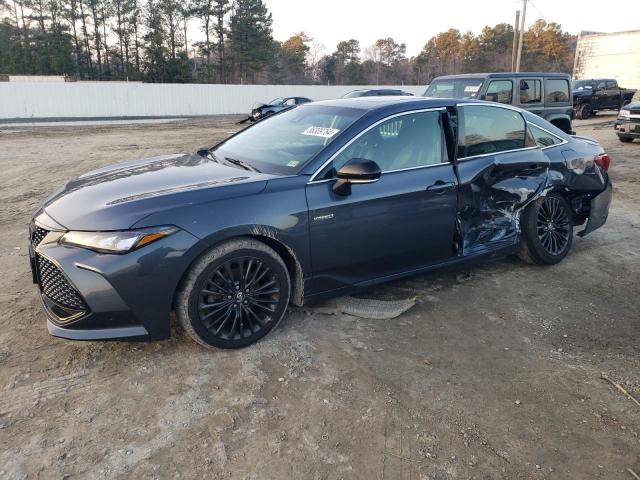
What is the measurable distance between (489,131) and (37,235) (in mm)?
3620

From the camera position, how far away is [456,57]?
72.0m

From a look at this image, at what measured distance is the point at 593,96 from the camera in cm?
2231

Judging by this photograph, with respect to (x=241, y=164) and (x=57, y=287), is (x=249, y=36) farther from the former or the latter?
(x=57, y=287)

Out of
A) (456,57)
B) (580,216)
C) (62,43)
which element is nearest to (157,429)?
(580,216)

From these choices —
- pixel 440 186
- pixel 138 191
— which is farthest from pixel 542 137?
pixel 138 191

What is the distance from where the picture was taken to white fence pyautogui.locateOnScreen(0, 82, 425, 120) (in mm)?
24922

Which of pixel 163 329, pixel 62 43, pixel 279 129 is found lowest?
pixel 163 329

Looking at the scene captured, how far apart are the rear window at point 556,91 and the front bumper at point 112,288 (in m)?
10.2

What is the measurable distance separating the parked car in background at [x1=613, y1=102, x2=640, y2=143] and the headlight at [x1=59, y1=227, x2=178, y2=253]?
46.3 ft

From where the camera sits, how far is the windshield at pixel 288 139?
360 centimetres

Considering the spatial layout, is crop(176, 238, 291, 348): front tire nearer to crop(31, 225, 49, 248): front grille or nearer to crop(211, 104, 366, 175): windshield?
crop(211, 104, 366, 175): windshield

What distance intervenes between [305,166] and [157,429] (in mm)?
1871

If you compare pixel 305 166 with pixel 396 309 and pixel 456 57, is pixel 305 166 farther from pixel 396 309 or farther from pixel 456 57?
pixel 456 57

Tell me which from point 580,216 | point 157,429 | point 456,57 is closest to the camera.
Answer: point 157,429
